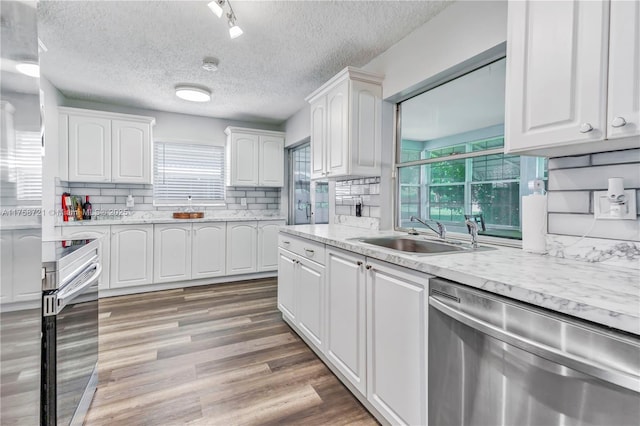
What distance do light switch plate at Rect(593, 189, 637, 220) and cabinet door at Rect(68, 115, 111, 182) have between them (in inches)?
181

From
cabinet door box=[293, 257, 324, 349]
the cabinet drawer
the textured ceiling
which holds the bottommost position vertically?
cabinet door box=[293, 257, 324, 349]

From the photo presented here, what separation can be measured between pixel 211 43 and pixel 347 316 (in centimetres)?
240

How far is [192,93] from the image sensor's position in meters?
3.45

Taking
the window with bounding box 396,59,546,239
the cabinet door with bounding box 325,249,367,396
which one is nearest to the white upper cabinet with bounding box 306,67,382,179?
the window with bounding box 396,59,546,239

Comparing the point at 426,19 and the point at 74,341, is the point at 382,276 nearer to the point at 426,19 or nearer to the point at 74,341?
the point at 74,341

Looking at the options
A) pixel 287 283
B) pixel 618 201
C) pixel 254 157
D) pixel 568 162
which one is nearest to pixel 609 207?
pixel 618 201

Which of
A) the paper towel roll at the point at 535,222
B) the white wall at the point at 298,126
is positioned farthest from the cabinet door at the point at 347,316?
the white wall at the point at 298,126

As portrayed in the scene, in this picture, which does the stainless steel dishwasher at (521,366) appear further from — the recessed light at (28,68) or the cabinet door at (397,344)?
the recessed light at (28,68)

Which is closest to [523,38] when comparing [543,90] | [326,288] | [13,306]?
[543,90]

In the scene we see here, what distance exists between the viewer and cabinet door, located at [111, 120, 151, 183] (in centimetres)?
387

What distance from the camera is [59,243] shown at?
1.56 m

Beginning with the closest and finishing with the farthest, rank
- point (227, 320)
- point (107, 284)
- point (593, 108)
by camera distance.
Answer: point (593, 108), point (227, 320), point (107, 284)

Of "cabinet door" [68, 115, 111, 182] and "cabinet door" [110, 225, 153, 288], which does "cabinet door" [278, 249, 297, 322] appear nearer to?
"cabinet door" [110, 225, 153, 288]

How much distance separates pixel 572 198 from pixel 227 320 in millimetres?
2817
